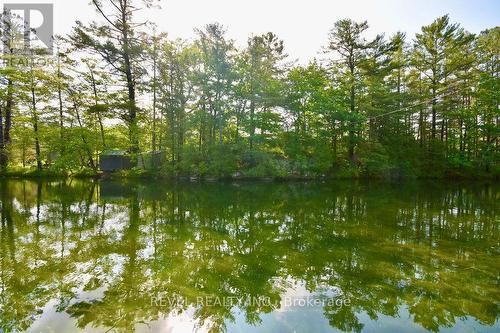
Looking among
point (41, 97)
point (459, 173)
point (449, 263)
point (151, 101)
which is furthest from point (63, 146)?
point (459, 173)

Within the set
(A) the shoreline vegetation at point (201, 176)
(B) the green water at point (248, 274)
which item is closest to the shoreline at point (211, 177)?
(A) the shoreline vegetation at point (201, 176)

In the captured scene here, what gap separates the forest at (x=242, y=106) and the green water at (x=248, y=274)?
13.4m

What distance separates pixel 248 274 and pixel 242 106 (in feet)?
60.1

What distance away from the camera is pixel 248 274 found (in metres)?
4.07

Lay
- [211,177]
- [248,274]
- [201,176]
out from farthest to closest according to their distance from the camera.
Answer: [201,176], [211,177], [248,274]

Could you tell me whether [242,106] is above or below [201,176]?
above

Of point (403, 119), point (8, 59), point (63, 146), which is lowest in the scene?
point (63, 146)

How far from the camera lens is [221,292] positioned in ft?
11.6

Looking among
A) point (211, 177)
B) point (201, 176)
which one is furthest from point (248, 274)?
point (201, 176)

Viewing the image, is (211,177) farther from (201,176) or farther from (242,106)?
(242,106)

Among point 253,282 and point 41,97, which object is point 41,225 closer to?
point 253,282

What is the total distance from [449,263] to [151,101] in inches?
876

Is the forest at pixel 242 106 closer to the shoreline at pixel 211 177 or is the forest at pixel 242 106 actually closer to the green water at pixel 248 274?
the shoreline at pixel 211 177

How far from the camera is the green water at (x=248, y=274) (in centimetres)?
297
